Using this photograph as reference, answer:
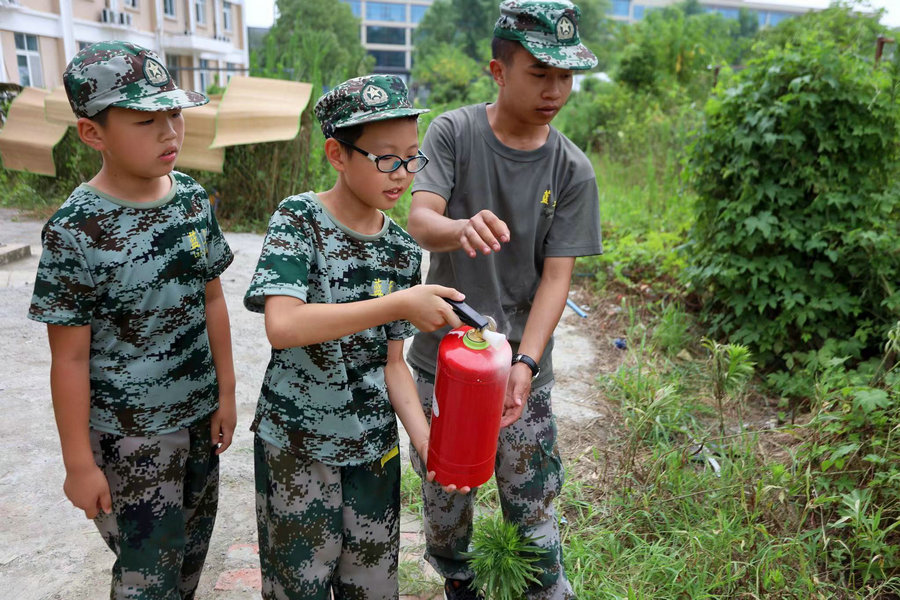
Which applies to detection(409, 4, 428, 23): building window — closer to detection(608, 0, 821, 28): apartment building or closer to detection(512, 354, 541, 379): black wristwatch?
detection(608, 0, 821, 28): apartment building

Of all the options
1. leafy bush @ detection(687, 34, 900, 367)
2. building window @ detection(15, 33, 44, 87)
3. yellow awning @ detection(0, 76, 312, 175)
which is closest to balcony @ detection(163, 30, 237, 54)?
building window @ detection(15, 33, 44, 87)

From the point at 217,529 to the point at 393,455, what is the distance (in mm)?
1278

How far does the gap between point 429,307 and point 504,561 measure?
1.03 meters

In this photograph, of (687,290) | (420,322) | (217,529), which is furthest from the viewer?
(687,290)

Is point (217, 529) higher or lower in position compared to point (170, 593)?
lower

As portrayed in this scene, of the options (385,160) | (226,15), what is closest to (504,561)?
(385,160)

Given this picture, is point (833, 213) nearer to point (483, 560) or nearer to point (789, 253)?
point (789, 253)

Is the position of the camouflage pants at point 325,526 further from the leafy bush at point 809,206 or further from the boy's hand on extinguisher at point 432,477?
the leafy bush at point 809,206

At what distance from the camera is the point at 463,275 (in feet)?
6.93

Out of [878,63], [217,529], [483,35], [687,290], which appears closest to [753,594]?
[217,529]

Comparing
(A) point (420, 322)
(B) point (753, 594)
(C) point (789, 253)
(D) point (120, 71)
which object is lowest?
(B) point (753, 594)

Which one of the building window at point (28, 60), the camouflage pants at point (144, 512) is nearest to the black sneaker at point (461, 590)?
the camouflage pants at point (144, 512)

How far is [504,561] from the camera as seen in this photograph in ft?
6.77

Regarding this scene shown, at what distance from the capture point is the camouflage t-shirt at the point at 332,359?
161 cm
